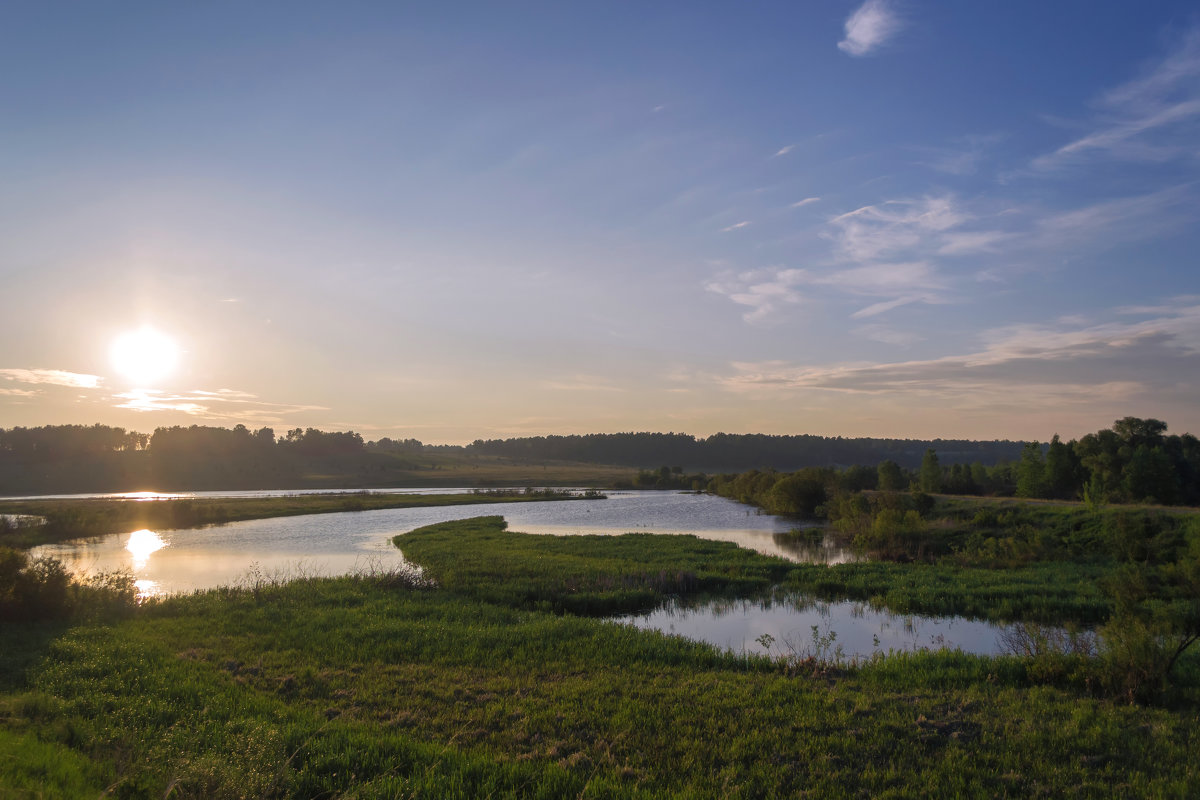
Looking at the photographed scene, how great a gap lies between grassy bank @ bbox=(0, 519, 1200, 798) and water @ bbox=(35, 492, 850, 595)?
49.6 feet

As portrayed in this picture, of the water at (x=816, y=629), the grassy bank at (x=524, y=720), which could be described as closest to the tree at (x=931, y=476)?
the water at (x=816, y=629)

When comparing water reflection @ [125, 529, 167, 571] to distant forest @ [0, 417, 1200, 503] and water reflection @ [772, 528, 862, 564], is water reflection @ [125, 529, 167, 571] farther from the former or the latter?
distant forest @ [0, 417, 1200, 503]

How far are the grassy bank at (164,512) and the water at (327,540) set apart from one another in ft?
8.75

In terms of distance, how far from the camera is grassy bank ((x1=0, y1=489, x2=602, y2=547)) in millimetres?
46969

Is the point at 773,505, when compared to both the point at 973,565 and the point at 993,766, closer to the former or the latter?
the point at 973,565

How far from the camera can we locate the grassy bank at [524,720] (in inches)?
331

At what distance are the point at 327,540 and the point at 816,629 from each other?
37.0m

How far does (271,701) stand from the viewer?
38.3 feet

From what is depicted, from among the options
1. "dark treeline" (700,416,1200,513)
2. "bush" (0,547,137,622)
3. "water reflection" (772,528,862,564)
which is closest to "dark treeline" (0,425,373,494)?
"dark treeline" (700,416,1200,513)

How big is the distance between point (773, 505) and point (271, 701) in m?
67.9

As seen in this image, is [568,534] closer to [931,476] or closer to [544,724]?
[544,724]

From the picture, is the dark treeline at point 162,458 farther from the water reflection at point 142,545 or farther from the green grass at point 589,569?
the green grass at point 589,569

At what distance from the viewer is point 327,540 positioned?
45094 millimetres

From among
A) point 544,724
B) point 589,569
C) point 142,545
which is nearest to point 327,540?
point 142,545
